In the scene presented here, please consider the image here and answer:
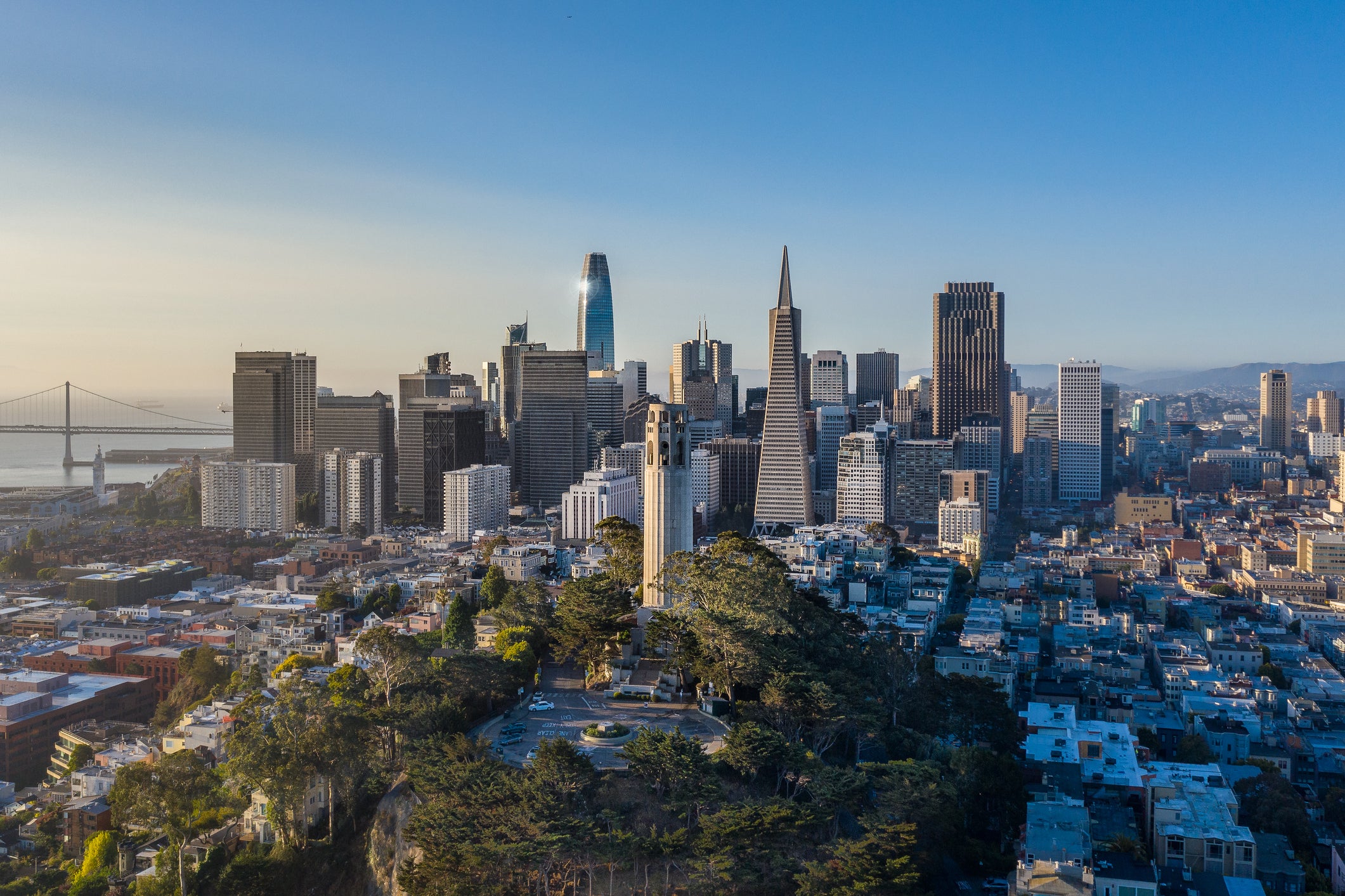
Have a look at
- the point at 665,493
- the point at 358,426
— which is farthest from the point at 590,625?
the point at 358,426

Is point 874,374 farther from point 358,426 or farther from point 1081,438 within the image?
point 358,426

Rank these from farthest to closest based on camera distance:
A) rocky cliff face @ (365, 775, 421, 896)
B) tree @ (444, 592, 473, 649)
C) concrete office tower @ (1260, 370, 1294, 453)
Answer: concrete office tower @ (1260, 370, 1294, 453), tree @ (444, 592, 473, 649), rocky cliff face @ (365, 775, 421, 896)

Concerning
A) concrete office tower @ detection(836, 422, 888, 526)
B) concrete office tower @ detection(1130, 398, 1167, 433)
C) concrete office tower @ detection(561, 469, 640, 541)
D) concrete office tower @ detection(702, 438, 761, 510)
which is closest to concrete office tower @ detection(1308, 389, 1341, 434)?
concrete office tower @ detection(1130, 398, 1167, 433)

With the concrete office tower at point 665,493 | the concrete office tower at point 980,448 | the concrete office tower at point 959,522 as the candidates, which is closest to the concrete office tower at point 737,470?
the concrete office tower at point 959,522

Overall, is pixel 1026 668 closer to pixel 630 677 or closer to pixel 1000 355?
pixel 630 677

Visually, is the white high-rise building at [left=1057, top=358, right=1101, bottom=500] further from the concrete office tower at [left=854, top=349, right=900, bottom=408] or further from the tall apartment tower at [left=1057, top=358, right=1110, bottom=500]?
the concrete office tower at [left=854, top=349, right=900, bottom=408]
